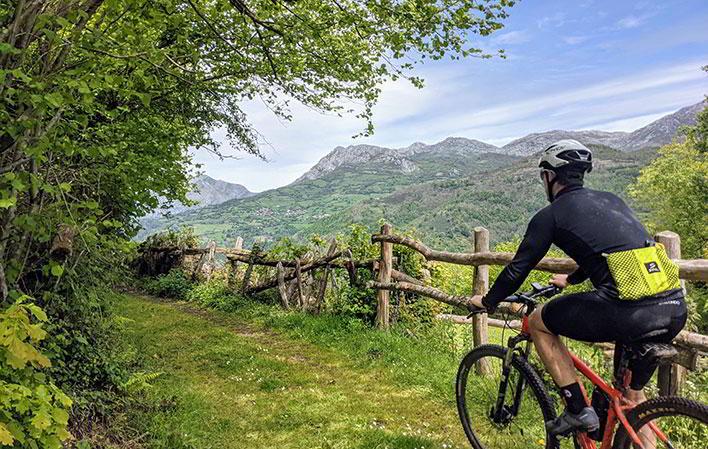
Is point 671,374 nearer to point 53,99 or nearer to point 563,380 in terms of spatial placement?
point 563,380

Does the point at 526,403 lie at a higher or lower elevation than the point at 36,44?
lower

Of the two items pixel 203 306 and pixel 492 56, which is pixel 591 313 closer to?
pixel 492 56

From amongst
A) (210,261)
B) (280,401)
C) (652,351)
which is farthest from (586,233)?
(210,261)

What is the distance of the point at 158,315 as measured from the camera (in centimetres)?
1187

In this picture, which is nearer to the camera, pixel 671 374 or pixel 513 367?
pixel 513 367

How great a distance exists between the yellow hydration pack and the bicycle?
1.26 feet

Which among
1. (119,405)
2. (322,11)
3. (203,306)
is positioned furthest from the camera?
(203,306)

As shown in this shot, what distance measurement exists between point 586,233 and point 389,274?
6035 mm

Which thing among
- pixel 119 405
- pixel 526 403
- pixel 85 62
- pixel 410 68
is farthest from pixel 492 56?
pixel 119 405

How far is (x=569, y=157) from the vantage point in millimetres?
3316

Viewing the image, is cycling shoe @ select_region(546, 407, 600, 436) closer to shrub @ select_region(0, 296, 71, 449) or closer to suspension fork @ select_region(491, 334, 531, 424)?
suspension fork @ select_region(491, 334, 531, 424)

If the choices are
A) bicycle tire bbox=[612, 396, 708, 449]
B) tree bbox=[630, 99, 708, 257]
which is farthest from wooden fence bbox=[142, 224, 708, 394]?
tree bbox=[630, 99, 708, 257]

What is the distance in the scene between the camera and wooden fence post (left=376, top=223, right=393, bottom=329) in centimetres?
880

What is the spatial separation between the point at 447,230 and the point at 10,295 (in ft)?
457
